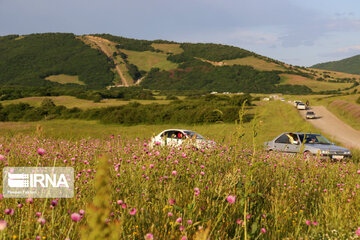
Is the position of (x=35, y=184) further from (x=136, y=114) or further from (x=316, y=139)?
(x=136, y=114)

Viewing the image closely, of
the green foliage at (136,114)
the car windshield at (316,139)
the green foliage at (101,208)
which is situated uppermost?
the green foliage at (101,208)

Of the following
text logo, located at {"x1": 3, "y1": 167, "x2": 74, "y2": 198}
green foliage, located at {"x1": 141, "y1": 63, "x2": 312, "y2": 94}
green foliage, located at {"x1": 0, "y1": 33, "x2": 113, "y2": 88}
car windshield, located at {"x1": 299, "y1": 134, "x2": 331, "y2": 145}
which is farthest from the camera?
green foliage, located at {"x1": 0, "y1": 33, "x2": 113, "y2": 88}

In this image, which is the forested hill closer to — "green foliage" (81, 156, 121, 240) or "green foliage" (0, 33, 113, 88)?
"green foliage" (0, 33, 113, 88)

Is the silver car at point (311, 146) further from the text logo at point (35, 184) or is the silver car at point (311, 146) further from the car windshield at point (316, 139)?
the text logo at point (35, 184)

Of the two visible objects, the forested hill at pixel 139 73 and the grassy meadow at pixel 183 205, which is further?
the forested hill at pixel 139 73

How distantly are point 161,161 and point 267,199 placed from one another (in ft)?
6.27

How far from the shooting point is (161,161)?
16.7ft

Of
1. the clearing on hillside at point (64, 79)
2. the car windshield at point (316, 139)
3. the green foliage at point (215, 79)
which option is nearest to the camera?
the car windshield at point (316, 139)

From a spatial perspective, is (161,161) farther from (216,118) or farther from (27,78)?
(27,78)

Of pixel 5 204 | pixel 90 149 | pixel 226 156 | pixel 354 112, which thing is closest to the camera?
pixel 5 204

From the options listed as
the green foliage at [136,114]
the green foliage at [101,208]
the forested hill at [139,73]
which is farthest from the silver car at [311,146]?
the forested hill at [139,73]

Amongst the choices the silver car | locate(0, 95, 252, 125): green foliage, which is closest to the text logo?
the silver car

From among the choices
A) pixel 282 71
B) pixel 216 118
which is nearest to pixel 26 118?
pixel 216 118

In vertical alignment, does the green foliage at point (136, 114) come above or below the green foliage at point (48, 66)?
below
